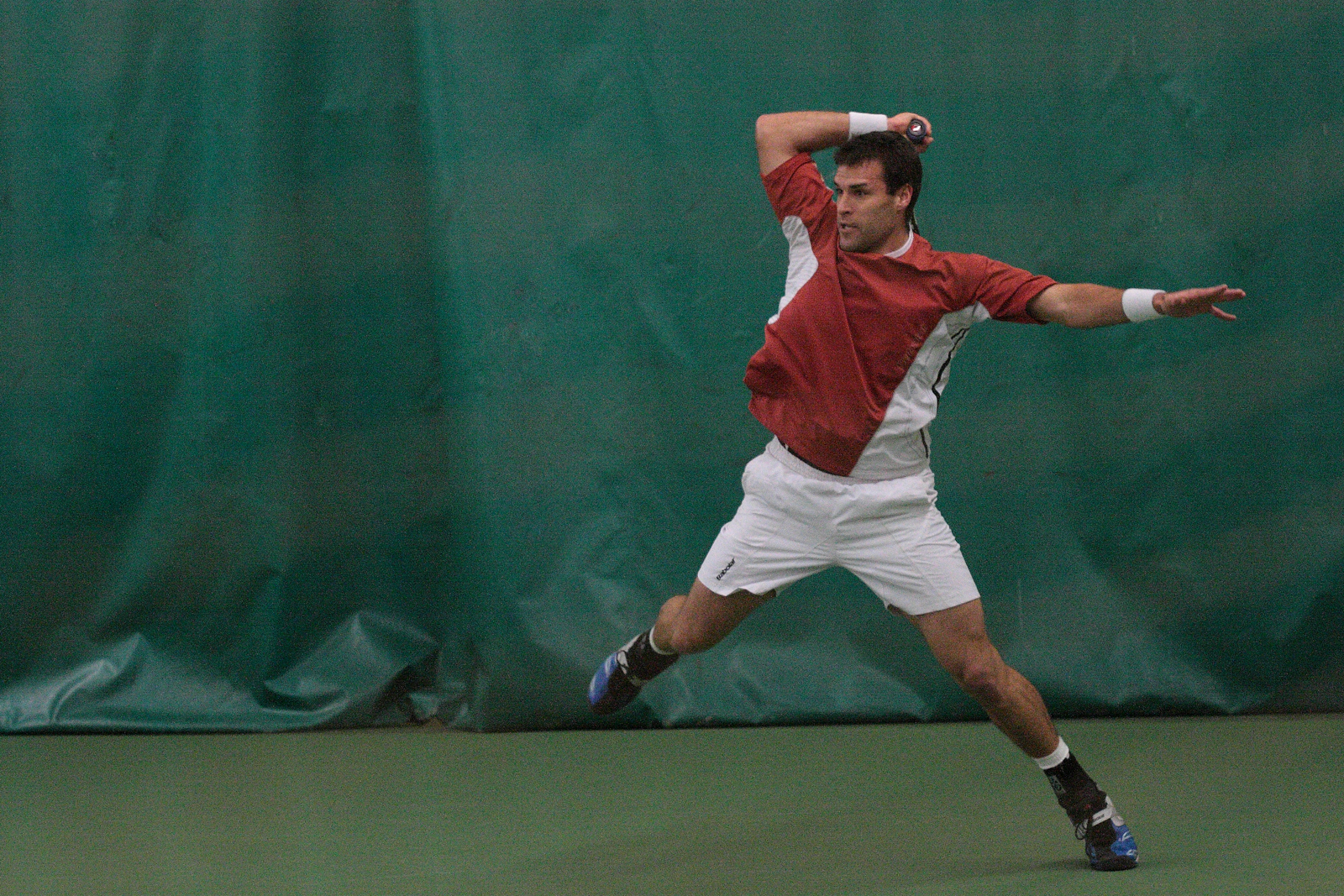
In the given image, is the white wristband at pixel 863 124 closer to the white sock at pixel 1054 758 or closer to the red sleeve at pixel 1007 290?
the red sleeve at pixel 1007 290

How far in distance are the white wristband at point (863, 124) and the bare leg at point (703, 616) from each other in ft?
3.79

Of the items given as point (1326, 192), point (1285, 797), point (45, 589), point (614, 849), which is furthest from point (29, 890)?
point (1326, 192)

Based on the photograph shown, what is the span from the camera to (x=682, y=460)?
5043mm

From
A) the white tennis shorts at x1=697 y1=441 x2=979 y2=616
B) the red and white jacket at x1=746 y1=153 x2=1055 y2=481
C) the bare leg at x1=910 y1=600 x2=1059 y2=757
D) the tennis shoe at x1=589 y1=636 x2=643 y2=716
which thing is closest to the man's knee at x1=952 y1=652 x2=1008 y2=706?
the bare leg at x1=910 y1=600 x2=1059 y2=757

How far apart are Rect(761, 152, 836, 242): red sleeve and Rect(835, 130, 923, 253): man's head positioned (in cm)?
10

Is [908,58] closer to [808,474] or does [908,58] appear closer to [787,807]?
[808,474]

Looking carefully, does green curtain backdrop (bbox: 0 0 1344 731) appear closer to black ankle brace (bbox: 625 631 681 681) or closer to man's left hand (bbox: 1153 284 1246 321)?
black ankle brace (bbox: 625 631 681 681)

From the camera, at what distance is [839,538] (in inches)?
145

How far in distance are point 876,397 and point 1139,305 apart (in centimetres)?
64

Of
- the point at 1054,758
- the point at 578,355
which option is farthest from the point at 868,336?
the point at 578,355

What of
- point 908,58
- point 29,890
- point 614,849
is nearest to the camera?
point 29,890

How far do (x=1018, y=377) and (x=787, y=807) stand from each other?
168 cm

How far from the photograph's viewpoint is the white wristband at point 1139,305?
3277mm

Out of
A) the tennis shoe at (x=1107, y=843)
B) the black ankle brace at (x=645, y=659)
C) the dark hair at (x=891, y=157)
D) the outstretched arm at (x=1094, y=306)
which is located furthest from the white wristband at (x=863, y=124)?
the tennis shoe at (x=1107, y=843)
